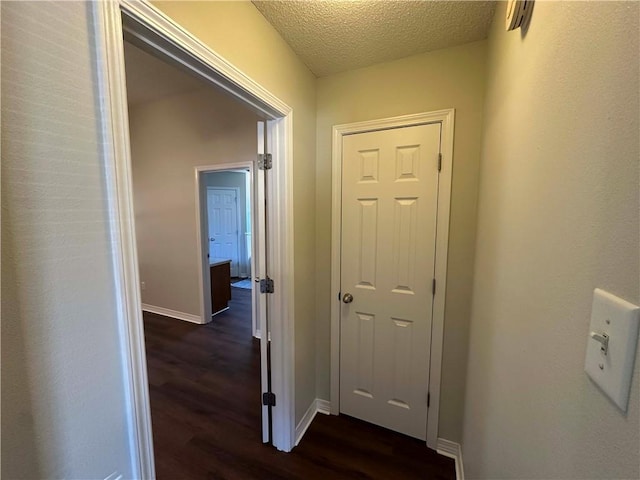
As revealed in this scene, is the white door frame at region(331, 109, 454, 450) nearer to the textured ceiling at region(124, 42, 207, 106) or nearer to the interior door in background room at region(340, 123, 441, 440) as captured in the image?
the interior door in background room at region(340, 123, 441, 440)

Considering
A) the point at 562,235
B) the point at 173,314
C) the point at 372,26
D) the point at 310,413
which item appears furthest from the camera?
the point at 173,314

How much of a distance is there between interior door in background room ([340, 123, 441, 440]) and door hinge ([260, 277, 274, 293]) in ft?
1.82

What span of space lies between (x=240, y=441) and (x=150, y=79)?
11.8ft

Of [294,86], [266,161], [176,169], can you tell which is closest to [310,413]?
[266,161]

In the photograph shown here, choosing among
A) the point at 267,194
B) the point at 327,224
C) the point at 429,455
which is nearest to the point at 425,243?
the point at 327,224

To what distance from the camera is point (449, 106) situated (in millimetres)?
1557

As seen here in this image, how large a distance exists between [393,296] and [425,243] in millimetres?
419

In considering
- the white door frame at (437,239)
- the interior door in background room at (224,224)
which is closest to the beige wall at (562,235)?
the white door frame at (437,239)

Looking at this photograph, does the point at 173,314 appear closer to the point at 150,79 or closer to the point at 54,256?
the point at 150,79

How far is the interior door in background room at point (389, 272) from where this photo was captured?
1.66 m

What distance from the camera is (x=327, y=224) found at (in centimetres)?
192

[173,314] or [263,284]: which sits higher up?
[263,284]

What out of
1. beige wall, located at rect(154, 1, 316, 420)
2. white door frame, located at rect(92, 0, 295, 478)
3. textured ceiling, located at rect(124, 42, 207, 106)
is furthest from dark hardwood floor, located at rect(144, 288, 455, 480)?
textured ceiling, located at rect(124, 42, 207, 106)

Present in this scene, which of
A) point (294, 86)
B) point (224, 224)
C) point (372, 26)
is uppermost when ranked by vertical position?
point (372, 26)
